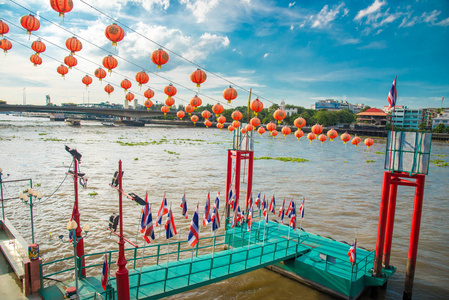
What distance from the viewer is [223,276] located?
10.4m

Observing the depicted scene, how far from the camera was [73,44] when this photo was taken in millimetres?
14312

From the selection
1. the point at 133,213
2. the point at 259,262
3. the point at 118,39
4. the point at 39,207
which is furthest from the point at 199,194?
the point at 118,39

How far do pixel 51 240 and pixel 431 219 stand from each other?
81.8 ft

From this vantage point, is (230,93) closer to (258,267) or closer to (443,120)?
(258,267)

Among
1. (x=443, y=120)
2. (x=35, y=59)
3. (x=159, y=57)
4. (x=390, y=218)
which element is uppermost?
(x=443, y=120)

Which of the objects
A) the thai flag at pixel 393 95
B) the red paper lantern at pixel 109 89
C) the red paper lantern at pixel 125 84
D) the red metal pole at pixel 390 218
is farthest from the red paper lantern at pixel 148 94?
the red metal pole at pixel 390 218

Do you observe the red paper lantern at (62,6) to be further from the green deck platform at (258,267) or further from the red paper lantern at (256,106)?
the red paper lantern at (256,106)

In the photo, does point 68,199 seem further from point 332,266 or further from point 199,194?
point 332,266

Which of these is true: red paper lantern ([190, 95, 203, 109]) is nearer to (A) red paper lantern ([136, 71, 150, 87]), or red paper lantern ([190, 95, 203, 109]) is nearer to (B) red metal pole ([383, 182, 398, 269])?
(A) red paper lantern ([136, 71, 150, 87])

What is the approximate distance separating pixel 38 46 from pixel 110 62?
190 inches

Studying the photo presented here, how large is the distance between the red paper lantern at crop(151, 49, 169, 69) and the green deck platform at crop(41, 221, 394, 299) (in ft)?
25.0

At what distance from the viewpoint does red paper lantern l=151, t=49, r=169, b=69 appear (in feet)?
41.8

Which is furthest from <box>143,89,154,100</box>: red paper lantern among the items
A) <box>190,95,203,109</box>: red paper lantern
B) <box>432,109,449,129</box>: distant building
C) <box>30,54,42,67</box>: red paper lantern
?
<box>432,109,449,129</box>: distant building

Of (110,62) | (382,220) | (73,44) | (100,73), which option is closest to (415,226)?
(382,220)
